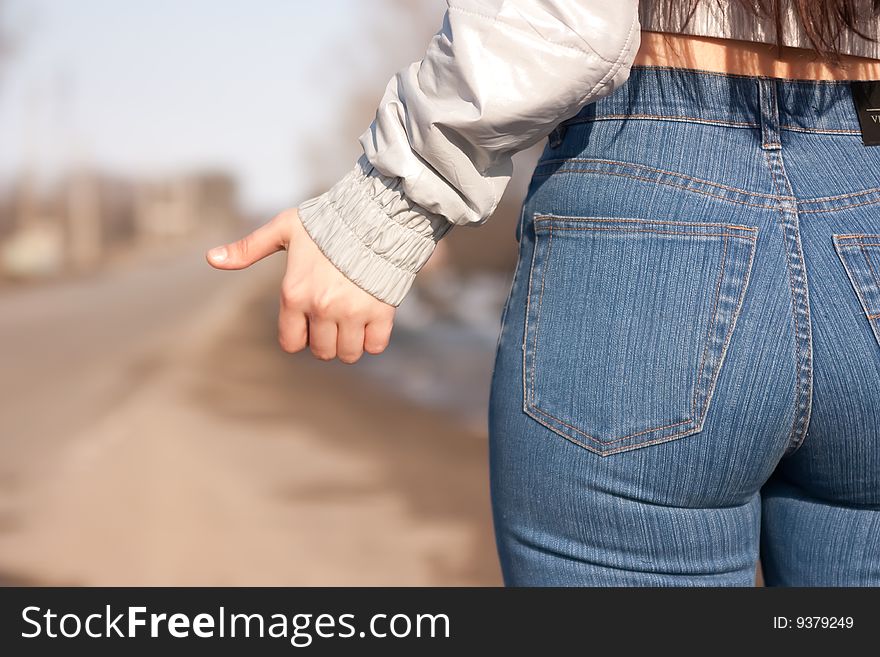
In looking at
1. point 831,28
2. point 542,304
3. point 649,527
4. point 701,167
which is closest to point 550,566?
point 649,527

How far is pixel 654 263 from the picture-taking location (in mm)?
748

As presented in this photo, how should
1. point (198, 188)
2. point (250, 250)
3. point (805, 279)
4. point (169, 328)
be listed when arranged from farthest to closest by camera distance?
point (198, 188) → point (169, 328) → point (250, 250) → point (805, 279)

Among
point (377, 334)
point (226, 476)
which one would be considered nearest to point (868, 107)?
point (377, 334)

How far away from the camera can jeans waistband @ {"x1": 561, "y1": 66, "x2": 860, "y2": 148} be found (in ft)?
2.56

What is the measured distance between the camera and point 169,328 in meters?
7.49

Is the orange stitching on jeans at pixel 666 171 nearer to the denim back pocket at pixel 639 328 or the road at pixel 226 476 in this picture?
the denim back pocket at pixel 639 328

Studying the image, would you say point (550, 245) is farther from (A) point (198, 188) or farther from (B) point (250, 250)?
(A) point (198, 188)

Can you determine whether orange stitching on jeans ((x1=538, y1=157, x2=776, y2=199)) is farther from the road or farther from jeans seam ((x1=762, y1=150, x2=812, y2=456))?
the road

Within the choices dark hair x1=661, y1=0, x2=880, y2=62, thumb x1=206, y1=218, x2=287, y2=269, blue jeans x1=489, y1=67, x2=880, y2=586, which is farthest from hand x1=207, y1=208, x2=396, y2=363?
dark hair x1=661, y1=0, x2=880, y2=62

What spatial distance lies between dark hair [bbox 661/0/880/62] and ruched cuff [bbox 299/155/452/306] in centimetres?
29

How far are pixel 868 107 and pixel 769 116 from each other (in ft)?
0.36

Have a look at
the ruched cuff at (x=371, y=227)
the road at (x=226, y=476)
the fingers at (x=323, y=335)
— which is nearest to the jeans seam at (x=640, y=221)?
the ruched cuff at (x=371, y=227)

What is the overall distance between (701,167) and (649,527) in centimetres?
32

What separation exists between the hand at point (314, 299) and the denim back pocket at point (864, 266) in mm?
407
